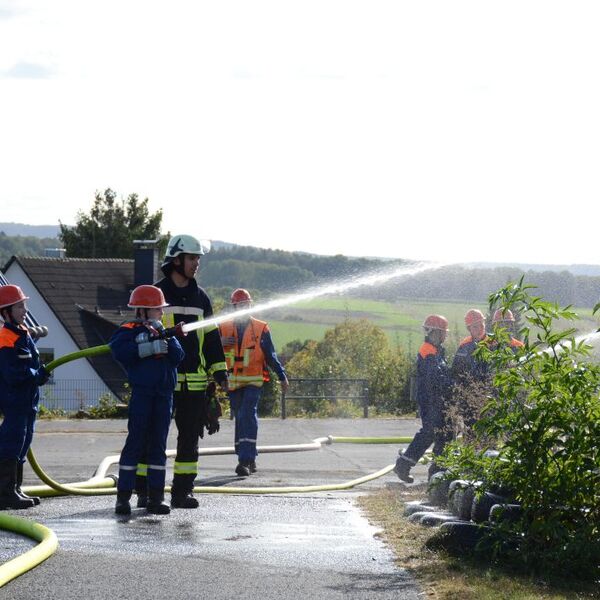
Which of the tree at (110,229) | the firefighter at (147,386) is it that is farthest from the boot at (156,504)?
the tree at (110,229)

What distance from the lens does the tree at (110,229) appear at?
80.8 metres

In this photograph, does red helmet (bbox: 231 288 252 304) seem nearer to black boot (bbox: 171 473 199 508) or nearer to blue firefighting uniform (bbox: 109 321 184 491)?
black boot (bbox: 171 473 199 508)

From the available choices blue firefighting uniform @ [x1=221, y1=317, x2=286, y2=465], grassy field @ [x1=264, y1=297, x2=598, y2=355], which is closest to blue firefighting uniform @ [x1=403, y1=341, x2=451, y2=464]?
blue firefighting uniform @ [x1=221, y1=317, x2=286, y2=465]

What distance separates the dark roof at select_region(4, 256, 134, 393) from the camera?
53.9 m

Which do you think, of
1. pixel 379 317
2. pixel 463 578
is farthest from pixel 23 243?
pixel 463 578

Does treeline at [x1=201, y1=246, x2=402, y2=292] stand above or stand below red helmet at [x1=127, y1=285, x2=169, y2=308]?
above

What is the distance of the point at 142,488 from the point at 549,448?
11.5 feet

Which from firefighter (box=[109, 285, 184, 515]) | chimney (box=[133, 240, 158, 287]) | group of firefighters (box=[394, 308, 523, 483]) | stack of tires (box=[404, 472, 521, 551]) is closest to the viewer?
stack of tires (box=[404, 472, 521, 551])

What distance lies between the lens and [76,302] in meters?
55.2

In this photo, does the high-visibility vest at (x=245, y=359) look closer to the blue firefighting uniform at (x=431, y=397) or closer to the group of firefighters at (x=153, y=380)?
the blue firefighting uniform at (x=431, y=397)

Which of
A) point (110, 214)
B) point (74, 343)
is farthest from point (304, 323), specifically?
point (110, 214)

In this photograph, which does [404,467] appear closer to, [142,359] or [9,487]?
[142,359]

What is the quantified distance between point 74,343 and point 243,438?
41648mm

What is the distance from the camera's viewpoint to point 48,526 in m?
8.53
